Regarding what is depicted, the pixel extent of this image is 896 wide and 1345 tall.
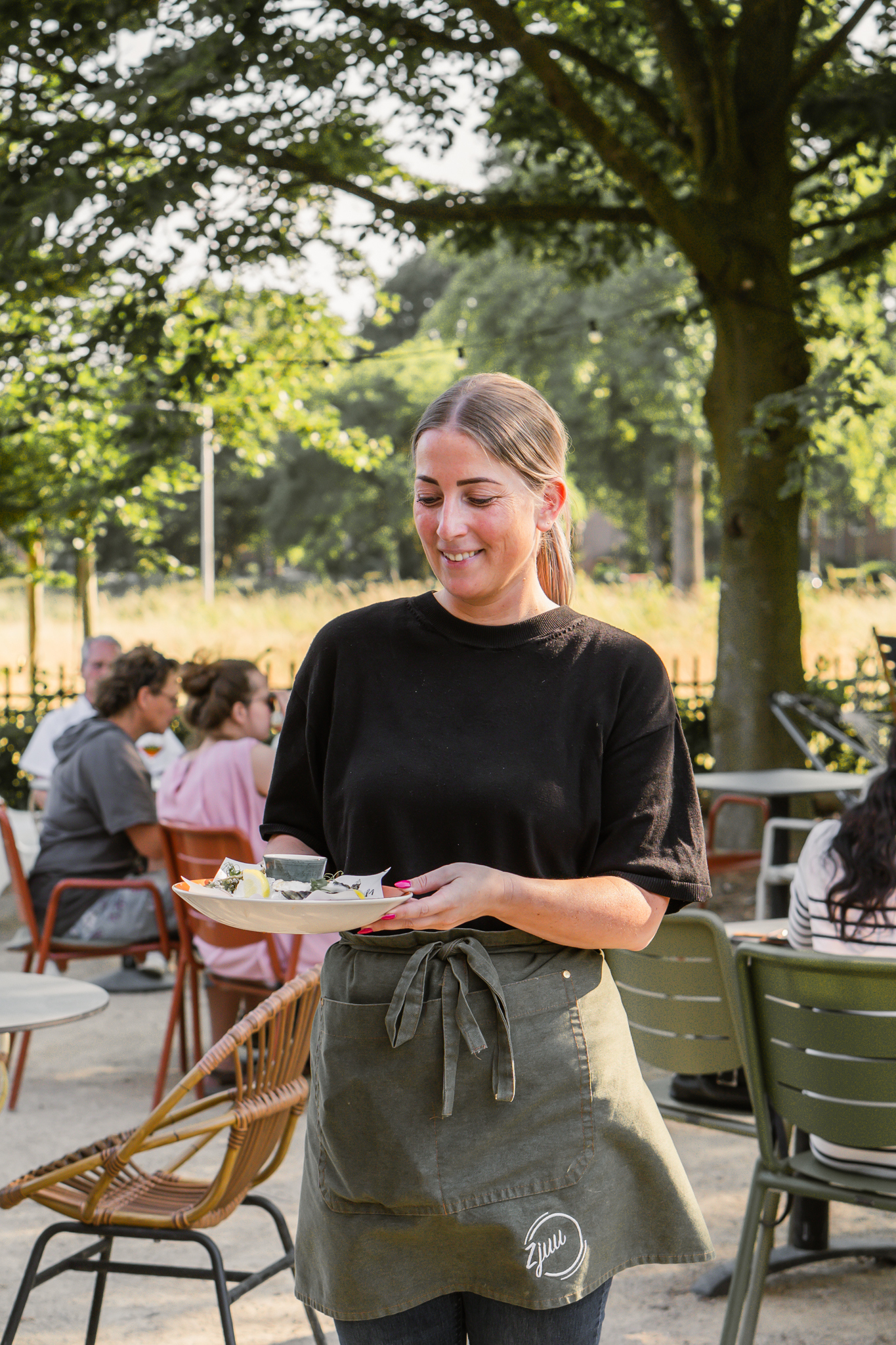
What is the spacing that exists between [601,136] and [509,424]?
7.09m

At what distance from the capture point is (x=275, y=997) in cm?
302

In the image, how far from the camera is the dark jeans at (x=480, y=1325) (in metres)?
1.71

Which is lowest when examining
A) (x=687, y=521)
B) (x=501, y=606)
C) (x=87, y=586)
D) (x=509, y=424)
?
(x=87, y=586)

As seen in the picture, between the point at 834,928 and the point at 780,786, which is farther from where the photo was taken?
the point at 780,786

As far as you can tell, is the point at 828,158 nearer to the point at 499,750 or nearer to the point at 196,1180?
the point at 196,1180

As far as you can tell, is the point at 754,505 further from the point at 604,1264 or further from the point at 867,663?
the point at 604,1264

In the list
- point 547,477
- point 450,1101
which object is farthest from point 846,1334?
point 547,477

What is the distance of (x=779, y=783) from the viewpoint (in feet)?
22.1

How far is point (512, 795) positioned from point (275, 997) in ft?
4.92

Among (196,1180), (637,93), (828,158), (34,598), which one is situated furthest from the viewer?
(34,598)

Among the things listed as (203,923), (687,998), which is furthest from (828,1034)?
(203,923)

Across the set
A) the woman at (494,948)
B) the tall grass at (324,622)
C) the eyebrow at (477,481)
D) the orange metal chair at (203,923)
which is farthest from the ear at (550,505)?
the tall grass at (324,622)

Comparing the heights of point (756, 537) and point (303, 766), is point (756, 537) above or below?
above

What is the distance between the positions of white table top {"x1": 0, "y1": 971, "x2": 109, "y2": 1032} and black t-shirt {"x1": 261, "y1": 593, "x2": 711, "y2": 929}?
5.22ft
